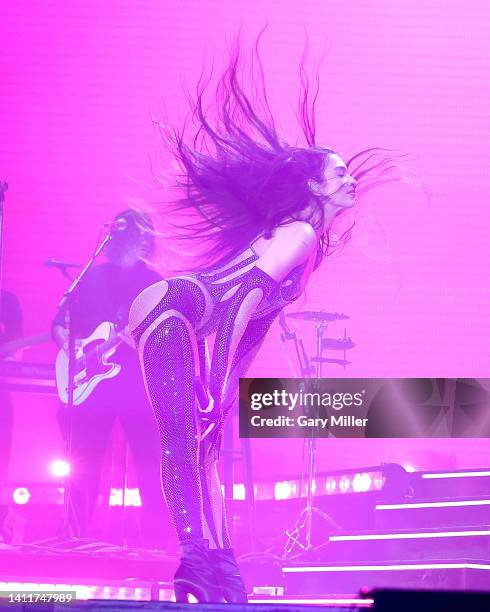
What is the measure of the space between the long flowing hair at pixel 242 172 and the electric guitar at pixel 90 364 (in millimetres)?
420

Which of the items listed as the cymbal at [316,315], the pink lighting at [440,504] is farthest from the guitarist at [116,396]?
the pink lighting at [440,504]

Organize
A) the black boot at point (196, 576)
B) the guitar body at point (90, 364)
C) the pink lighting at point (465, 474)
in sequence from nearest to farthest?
the black boot at point (196, 576) → the pink lighting at point (465, 474) → the guitar body at point (90, 364)

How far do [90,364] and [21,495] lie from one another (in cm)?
53

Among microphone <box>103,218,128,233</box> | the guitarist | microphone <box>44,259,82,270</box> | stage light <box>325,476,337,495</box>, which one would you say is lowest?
stage light <box>325,476,337,495</box>

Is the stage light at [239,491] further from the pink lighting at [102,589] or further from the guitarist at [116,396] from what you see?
the pink lighting at [102,589]

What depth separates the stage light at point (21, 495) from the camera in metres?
3.33

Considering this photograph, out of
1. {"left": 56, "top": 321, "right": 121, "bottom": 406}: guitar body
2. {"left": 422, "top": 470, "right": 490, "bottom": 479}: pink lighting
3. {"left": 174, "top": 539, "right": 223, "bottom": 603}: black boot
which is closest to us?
{"left": 174, "top": 539, "right": 223, "bottom": 603}: black boot

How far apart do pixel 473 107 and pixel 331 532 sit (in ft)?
5.42

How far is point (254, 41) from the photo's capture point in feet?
11.3

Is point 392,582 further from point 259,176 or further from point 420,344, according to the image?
point 259,176

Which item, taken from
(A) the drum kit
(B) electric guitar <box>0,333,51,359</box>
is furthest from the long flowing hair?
(B) electric guitar <box>0,333,51,359</box>

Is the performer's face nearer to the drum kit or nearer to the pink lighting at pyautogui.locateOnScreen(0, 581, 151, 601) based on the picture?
the drum kit

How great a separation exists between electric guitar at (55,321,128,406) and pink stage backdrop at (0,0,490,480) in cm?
9

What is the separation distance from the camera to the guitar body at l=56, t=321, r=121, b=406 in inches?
133
